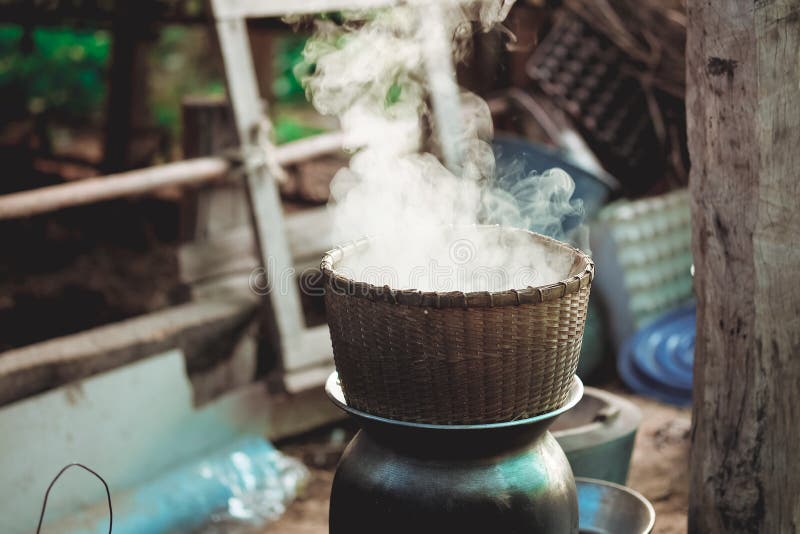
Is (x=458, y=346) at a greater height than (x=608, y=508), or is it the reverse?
(x=458, y=346)

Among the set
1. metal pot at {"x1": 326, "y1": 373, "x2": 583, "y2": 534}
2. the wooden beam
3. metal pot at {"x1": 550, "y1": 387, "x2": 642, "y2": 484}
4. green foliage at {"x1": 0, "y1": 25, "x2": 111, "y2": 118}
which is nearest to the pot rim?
metal pot at {"x1": 326, "y1": 373, "x2": 583, "y2": 534}

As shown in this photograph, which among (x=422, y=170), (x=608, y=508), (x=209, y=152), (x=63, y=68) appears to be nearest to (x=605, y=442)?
(x=608, y=508)

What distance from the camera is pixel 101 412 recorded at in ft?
12.5

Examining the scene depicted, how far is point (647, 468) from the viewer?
14.3 feet

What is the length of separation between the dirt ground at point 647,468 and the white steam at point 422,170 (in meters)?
1.12

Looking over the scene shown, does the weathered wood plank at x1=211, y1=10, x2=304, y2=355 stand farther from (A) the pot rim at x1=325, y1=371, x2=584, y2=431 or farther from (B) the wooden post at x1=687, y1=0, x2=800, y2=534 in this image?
(B) the wooden post at x1=687, y1=0, x2=800, y2=534

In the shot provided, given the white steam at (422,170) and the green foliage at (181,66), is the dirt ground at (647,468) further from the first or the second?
the green foliage at (181,66)

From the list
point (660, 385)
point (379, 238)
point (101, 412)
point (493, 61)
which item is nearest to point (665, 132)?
point (493, 61)

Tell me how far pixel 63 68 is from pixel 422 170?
19.5 ft

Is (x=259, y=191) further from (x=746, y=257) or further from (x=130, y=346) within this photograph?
(x=746, y=257)

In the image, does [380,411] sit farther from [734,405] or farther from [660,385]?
[660,385]

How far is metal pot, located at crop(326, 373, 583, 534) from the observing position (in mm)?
2434

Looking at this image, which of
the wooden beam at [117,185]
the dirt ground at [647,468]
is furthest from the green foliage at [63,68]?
the dirt ground at [647,468]

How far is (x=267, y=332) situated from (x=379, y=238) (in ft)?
5.99
